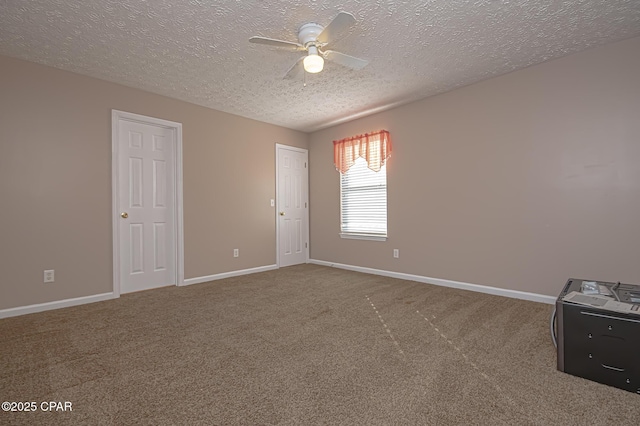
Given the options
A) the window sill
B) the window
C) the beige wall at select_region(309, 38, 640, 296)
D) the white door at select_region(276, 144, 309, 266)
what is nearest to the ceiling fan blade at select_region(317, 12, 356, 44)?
the beige wall at select_region(309, 38, 640, 296)

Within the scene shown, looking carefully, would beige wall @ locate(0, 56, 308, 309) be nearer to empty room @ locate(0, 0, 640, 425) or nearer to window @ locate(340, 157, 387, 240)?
empty room @ locate(0, 0, 640, 425)

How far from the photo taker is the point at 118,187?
3.75 meters

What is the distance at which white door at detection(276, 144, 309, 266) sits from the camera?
5.55 meters

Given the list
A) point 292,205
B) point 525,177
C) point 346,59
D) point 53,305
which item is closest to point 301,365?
point 346,59

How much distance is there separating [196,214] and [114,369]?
269 centimetres

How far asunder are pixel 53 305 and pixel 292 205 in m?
3.60

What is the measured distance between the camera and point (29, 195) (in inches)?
125

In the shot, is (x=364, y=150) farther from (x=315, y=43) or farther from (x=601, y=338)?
(x=601, y=338)

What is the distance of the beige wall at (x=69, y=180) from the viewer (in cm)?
308

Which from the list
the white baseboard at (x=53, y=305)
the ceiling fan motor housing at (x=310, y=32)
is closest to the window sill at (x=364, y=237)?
the ceiling fan motor housing at (x=310, y=32)

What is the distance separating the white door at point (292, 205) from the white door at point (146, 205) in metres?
1.84

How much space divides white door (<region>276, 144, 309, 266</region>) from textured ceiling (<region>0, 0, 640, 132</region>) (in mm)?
1841

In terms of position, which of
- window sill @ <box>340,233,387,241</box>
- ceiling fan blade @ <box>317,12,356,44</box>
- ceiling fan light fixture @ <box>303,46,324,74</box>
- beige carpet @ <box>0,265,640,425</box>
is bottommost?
beige carpet @ <box>0,265,640,425</box>

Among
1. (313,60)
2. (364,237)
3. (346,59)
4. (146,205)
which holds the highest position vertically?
(346,59)
